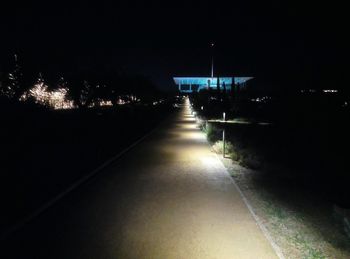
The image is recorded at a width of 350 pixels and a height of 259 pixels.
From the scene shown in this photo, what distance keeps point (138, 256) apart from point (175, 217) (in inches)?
65.5

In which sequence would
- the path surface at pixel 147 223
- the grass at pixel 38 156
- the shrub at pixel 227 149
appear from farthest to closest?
the shrub at pixel 227 149
the grass at pixel 38 156
the path surface at pixel 147 223

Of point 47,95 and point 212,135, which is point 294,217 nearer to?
point 212,135

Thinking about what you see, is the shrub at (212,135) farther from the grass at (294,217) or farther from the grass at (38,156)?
the grass at (294,217)

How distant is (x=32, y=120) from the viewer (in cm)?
1834

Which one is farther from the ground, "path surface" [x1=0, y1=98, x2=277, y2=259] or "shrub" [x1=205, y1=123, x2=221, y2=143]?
"path surface" [x1=0, y1=98, x2=277, y2=259]

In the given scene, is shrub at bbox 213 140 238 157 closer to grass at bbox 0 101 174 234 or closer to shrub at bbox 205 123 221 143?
shrub at bbox 205 123 221 143

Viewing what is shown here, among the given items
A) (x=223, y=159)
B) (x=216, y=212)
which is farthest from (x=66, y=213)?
(x=223, y=159)

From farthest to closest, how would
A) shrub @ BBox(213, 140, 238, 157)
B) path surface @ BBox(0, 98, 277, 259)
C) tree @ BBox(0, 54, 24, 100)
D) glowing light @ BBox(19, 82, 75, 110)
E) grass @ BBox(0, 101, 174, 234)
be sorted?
A: glowing light @ BBox(19, 82, 75, 110) < tree @ BBox(0, 54, 24, 100) < shrub @ BBox(213, 140, 238, 157) < grass @ BBox(0, 101, 174, 234) < path surface @ BBox(0, 98, 277, 259)

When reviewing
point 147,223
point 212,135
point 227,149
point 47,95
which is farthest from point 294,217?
point 47,95

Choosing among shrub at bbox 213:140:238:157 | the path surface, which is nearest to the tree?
shrub at bbox 213:140:238:157

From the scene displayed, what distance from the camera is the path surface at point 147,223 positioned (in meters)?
4.66

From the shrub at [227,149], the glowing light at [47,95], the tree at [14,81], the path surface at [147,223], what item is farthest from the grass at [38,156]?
the tree at [14,81]

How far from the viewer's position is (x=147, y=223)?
225 inches

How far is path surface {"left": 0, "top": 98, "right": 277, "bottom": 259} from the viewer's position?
466 cm
